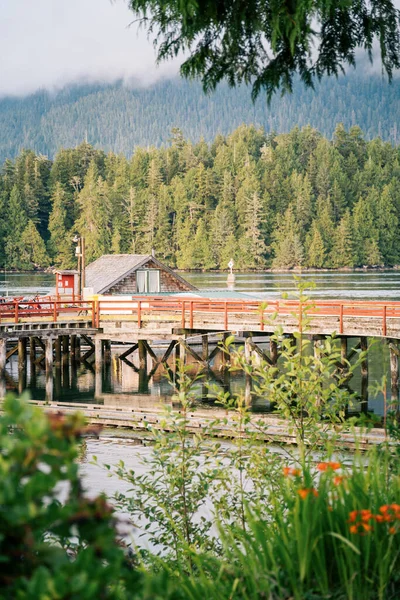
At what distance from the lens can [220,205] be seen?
150 meters

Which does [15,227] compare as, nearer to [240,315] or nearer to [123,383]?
[123,383]

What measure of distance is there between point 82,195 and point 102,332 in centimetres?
12832

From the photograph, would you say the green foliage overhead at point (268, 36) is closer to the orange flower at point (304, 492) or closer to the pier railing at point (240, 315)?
the orange flower at point (304, 492)

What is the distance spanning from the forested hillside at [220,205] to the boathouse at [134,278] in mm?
99167

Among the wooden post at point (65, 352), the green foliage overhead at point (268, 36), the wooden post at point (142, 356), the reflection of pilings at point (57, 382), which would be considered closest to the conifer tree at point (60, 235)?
the wooden post at point (65, 352)

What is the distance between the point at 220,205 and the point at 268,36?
144 metres

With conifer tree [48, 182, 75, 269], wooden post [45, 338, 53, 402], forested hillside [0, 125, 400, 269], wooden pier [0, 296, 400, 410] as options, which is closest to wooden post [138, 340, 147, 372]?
wooden pier [0, 296, 400, 410]

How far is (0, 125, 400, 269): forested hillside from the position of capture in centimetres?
14338

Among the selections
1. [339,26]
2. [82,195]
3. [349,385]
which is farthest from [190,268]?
[339,26]

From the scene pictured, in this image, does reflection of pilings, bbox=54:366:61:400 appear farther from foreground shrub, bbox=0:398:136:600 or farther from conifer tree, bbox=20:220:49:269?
conifer tree, bbox=20:220:49:269

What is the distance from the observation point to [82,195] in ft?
510

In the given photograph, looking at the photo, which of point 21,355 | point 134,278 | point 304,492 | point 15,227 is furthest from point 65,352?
point 15,227

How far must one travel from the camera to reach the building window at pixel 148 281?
42.2m

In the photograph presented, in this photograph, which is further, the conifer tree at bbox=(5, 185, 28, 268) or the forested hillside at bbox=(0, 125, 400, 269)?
the conifer tree at bbox=(5, 185, 28, 268)
